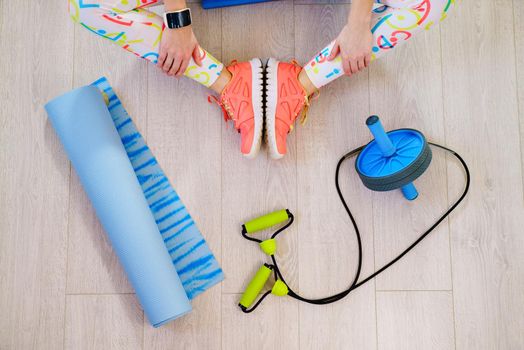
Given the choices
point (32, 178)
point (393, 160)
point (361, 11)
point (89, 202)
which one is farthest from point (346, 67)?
point (32, 178)

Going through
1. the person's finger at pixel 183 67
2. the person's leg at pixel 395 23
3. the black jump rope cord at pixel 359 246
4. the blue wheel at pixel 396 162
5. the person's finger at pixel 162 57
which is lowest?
the black jump rope cord at pixel 359 246

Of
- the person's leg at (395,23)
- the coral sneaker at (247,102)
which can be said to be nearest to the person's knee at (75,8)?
the coral sneaker at (247,102)

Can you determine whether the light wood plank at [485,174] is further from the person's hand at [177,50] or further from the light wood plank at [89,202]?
the light wood plank at [89,202]

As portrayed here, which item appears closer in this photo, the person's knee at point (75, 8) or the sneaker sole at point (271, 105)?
the person's knee at point (75, 8)

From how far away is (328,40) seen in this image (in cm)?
133

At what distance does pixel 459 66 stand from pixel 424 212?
0.40m

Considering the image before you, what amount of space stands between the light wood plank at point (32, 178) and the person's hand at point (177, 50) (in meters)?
0.35

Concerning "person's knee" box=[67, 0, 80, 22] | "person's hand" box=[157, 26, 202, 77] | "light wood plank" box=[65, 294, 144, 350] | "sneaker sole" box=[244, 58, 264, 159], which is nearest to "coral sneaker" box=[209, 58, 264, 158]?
"sneaker sole" box=[244, 58, 264, 159]

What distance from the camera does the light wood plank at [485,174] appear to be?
1.24 metres

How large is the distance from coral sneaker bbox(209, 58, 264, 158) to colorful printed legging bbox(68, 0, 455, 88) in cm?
19

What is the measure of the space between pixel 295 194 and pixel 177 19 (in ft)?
1.68

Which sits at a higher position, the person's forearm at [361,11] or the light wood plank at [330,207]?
the person's forearm at [361,11]

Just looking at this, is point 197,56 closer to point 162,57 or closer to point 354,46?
point 162,57

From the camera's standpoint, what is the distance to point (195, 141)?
1.31 meters
